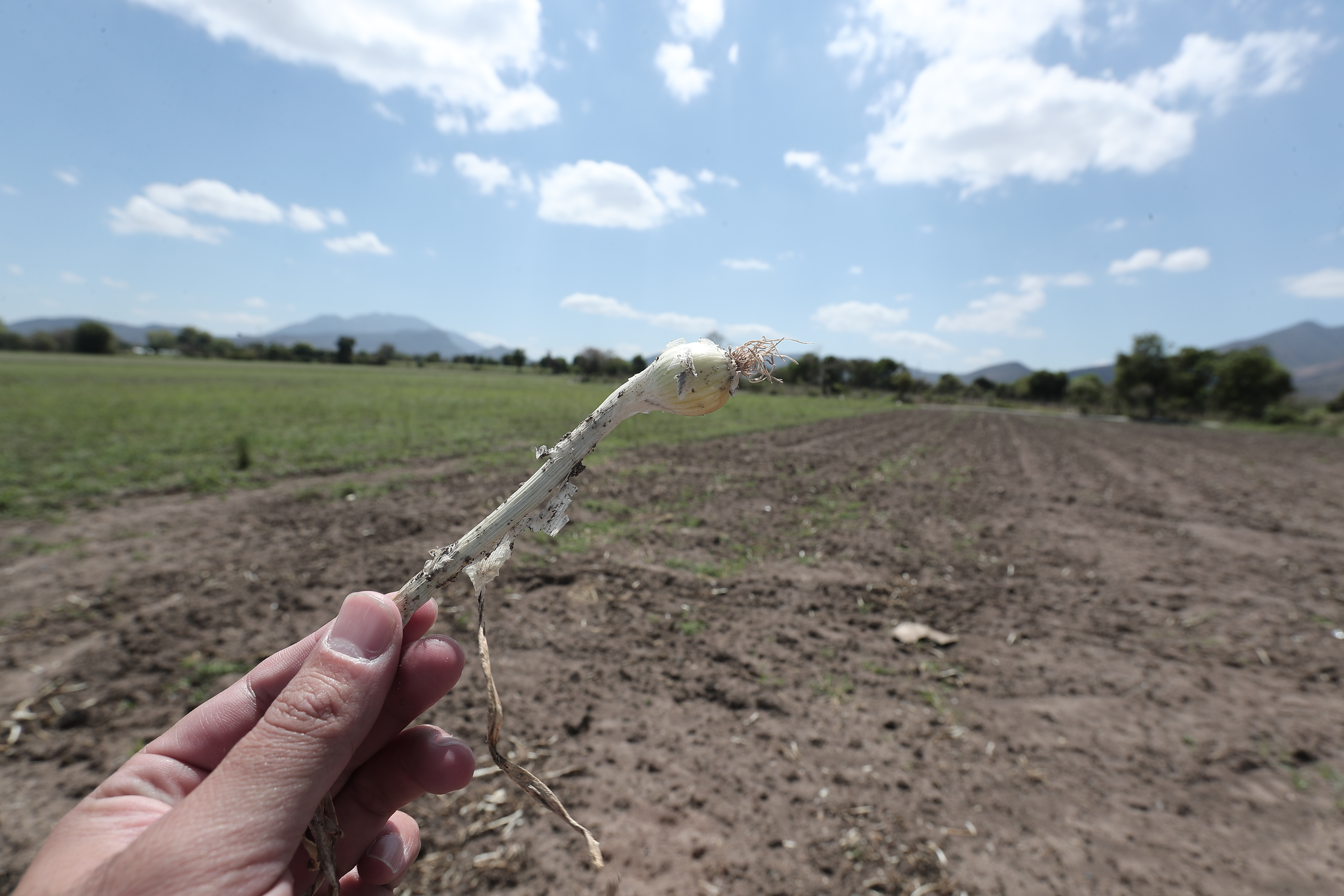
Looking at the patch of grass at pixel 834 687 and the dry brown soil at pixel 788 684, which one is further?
the patch of grass at pixel 834 687

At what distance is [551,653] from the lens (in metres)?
5.13

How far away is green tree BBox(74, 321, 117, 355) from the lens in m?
106

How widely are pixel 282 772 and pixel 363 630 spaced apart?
37cm

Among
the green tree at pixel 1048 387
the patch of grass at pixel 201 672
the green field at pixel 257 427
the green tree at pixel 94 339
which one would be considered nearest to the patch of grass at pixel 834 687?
the green field at pixel 257 427

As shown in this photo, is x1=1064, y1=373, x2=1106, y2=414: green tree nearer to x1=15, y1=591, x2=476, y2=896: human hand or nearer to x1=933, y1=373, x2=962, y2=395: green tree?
x1=933, y1=373, x2=962, y2=395: green tree

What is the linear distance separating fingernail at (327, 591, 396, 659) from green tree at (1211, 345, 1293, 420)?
296 feet

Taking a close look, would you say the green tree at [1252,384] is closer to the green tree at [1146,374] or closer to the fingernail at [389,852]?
the green tree at [1146,374]

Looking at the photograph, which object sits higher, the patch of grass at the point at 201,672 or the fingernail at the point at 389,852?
the fingernail at the point at 389,852

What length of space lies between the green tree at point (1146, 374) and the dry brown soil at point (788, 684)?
7532 centimetres

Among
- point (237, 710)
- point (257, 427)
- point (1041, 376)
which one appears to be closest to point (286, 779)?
point (237, 710)

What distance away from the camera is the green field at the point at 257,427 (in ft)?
37.0

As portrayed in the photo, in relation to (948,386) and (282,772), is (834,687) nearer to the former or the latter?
(282,772)

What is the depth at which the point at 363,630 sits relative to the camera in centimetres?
158

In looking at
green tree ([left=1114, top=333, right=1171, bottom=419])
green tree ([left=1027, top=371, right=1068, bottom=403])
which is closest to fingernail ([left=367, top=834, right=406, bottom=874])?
green tree ([left=1114, top=333, right=1171, bottom=419])
